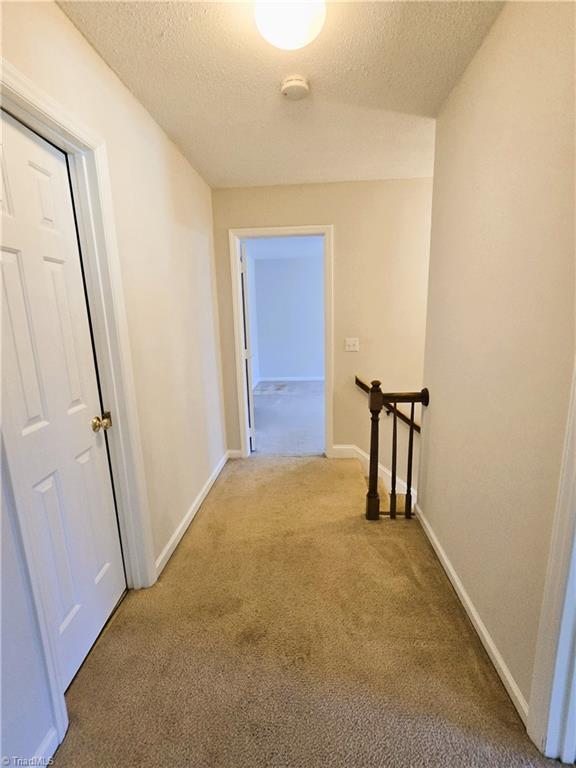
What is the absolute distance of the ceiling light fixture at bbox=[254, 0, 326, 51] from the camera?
1113 mm

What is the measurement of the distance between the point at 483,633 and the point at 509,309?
4.14ft

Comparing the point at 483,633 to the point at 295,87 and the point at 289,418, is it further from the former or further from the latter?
the point at 289,418

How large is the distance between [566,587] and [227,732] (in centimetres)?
111

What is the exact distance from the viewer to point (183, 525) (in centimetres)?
215

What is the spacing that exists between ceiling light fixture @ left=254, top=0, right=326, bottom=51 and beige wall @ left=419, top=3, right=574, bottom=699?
661 millimetres

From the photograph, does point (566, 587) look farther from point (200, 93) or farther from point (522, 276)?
point (200, 93)

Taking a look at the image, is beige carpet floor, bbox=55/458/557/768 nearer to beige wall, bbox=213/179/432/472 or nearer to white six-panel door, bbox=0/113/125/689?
white six-panel door, bbox=0/113/125/689

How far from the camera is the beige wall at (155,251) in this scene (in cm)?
116

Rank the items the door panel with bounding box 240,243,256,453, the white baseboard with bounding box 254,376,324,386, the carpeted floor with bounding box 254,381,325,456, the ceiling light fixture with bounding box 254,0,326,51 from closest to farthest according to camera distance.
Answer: the ceiling light fixture with bounding box 254,0,326,51 → the door panel with bounding box 240,243,256,453 → the carpeted floor with bounding box 254,381,325,456 → the white baseboard with bounding box 254,376,324,386

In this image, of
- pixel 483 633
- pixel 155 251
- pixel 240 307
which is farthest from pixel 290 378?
pixel 483 633

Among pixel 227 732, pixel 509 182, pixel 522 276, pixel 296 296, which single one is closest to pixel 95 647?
pixel 227 732

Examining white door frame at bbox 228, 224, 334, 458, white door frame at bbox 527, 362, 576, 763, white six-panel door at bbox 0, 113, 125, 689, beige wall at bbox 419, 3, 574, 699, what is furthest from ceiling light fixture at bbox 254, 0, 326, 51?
white door frame at bbox 228, 224, 334, 458

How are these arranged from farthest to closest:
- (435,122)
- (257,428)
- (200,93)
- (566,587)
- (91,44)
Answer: (257,428), (435,122), (200,93), (91,44), (566,587)

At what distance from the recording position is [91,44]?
1328 mm
